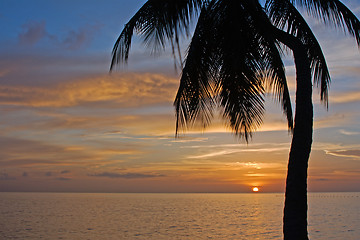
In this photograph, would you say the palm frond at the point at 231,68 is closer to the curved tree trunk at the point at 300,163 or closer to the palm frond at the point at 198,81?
the palm frond at the point at 198,81

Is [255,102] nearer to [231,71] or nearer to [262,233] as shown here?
[231,71]

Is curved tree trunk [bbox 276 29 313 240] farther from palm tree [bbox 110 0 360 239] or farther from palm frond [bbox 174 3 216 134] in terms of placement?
palm frond [bbox 174 3 216 134]

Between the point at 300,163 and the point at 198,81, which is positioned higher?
the point at 198,81

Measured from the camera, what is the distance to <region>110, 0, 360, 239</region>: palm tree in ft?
27.1

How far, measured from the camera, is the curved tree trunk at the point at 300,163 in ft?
22.3

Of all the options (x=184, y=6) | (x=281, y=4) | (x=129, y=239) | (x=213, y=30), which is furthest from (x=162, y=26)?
(x=129, y=239)

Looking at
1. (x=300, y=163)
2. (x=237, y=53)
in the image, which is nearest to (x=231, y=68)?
(x=237, y=53)

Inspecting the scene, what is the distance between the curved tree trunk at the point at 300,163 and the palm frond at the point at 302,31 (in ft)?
6.23

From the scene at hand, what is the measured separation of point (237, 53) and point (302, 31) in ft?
6.24

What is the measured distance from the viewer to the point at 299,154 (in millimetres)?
6996

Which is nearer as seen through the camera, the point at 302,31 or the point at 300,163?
the point at 300,163

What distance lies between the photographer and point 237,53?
862cm

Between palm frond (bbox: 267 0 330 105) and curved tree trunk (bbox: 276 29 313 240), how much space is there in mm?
1899

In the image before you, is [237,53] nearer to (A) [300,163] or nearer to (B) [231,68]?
(B) [231,68]
